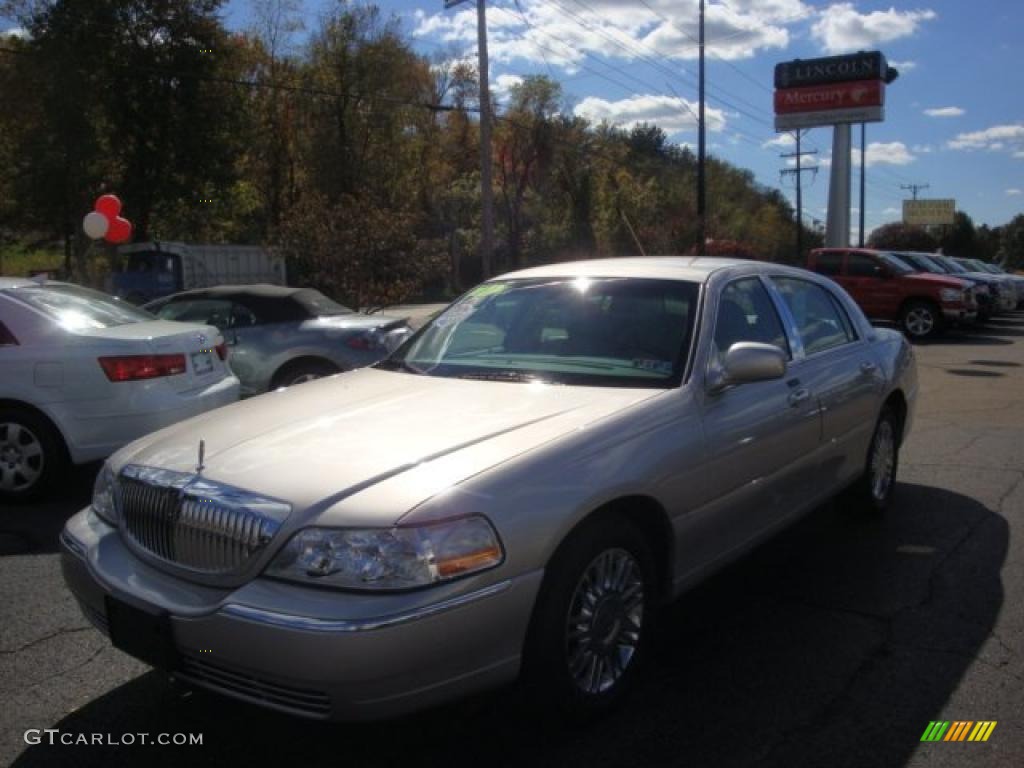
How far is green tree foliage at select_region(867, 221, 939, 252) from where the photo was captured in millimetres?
75438

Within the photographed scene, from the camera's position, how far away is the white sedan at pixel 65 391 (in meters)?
5.84

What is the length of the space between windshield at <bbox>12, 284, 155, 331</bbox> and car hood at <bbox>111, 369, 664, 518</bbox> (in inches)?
108

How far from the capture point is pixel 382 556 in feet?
8.48

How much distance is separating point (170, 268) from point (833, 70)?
29.9 metres

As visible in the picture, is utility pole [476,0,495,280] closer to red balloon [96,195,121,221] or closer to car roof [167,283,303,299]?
red balloon [96,195,121,221]

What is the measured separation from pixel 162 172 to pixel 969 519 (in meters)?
28.7

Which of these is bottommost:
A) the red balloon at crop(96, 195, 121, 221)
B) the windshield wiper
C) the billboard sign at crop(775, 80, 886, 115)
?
the windshield wiper

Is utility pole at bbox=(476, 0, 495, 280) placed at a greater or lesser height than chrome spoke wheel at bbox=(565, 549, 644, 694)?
greater

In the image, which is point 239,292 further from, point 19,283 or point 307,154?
point 307,154

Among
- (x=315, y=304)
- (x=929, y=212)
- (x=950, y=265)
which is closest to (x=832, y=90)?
(x=950, y=265)

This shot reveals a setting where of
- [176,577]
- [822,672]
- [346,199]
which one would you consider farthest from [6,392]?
[346,199]

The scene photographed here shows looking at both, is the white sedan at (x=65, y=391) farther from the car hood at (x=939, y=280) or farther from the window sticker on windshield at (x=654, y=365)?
the car hood at (x=939, y=280)

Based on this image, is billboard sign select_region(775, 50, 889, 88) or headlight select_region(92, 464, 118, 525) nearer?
headlight select_region(92, 464, 118, 525)

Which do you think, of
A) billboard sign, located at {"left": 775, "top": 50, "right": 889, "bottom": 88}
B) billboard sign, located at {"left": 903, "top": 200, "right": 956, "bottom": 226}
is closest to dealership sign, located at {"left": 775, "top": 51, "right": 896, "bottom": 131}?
billboard sign, located at {"left": 775, "top": 50, "right": 889, "bottom": 88}
